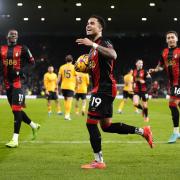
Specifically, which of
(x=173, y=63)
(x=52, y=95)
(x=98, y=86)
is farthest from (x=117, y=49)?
(x=98, y=86)

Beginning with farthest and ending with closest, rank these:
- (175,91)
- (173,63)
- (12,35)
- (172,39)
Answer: (173,63)
(175,91)
(172,39)
(12,35)

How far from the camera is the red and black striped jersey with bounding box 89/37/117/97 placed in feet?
21.4

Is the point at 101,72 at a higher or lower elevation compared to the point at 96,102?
higher

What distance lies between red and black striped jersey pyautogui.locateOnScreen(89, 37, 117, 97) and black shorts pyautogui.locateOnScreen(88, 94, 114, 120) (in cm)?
8

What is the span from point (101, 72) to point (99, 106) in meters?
0.48

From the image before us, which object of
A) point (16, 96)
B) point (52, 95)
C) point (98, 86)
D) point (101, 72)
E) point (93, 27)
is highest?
point (93, 27)

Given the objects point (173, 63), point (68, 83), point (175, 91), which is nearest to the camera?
point (175, 91)

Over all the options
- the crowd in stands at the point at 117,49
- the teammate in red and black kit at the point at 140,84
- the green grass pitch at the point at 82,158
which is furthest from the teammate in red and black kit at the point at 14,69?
the crowd in stands at the point at 117,49

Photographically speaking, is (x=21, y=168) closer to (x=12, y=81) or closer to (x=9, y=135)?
(x=12, y=81)

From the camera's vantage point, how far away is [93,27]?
6.51 m

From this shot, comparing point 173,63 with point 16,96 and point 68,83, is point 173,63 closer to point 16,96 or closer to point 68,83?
point 16,96

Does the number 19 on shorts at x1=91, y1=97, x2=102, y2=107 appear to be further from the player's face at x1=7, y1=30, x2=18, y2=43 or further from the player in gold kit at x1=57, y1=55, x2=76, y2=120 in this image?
the player in gold kit at x1=57, y1=55, x2=76, y2=120

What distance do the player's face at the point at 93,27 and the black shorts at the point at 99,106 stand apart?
2.91 feet

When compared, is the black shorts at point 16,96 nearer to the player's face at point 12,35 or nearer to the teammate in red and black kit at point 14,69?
the teammate in red and black kit at point 14,69
